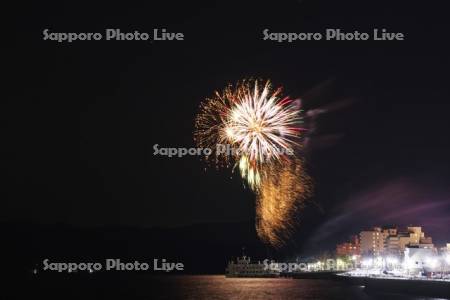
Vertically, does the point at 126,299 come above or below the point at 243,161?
below

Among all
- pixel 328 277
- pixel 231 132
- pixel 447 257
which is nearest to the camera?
pixel 231 132

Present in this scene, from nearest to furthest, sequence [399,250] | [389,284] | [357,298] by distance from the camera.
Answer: [357,298]
[389,284]
[399,250]

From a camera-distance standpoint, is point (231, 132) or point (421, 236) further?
point (421, 236)

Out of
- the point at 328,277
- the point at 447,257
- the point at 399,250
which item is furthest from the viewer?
the point at 328,277

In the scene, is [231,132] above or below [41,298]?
above

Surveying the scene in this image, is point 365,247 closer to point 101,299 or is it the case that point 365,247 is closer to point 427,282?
point 427,282

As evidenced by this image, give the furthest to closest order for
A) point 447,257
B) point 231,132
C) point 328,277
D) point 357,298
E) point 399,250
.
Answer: point 328,277 → point 399,250 → point 447,257 → point 357,298 → point 231,132

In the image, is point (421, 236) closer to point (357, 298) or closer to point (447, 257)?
point (447, 257)

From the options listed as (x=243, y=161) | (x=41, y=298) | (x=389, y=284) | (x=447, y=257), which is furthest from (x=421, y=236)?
(x=243, y=161)

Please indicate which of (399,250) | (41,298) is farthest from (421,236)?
(41,298)
